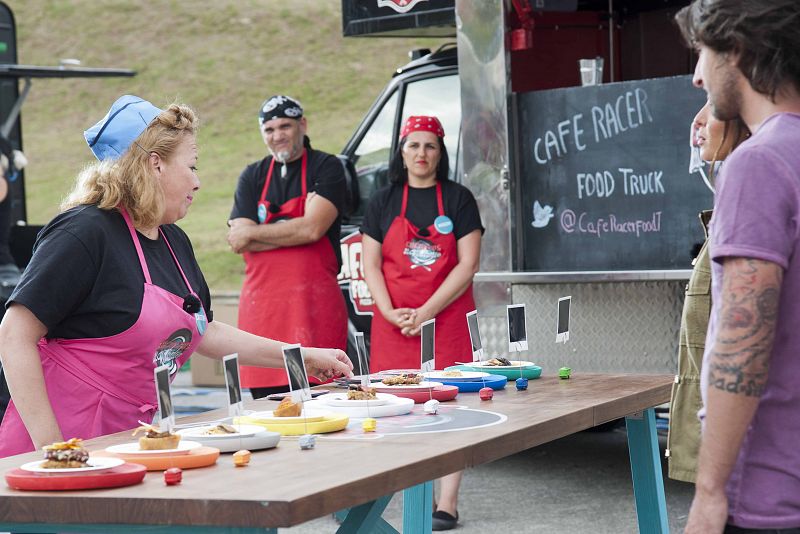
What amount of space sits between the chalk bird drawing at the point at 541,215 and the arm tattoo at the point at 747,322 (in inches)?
161

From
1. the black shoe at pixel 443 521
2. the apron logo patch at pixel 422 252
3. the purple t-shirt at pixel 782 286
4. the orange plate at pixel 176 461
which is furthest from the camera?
the apron logo patch at pixel 422 252

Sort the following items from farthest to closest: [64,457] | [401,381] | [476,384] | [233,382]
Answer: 1. [476,384]
2. [401,381]
3. [233,382]
4. [64,457]

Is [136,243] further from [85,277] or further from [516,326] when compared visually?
[516,326]

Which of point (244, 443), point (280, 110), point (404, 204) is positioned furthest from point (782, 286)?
point (280, 110)

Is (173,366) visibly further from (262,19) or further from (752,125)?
(262,19)

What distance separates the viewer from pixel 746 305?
2.05m

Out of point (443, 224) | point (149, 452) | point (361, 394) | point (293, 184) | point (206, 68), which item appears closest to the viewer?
point (149, 452)

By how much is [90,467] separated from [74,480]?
0.06 metres

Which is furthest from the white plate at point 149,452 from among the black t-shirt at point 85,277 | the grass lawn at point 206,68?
the grass lawn at point 206,68

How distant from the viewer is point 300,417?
2.97m

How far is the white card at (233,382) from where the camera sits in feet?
8.98

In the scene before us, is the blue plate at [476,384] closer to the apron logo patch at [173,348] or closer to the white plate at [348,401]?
the white plate at [348,401]

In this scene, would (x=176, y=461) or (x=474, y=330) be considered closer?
(x=176, y=461)

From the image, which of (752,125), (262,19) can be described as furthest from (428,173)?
(262,19)
